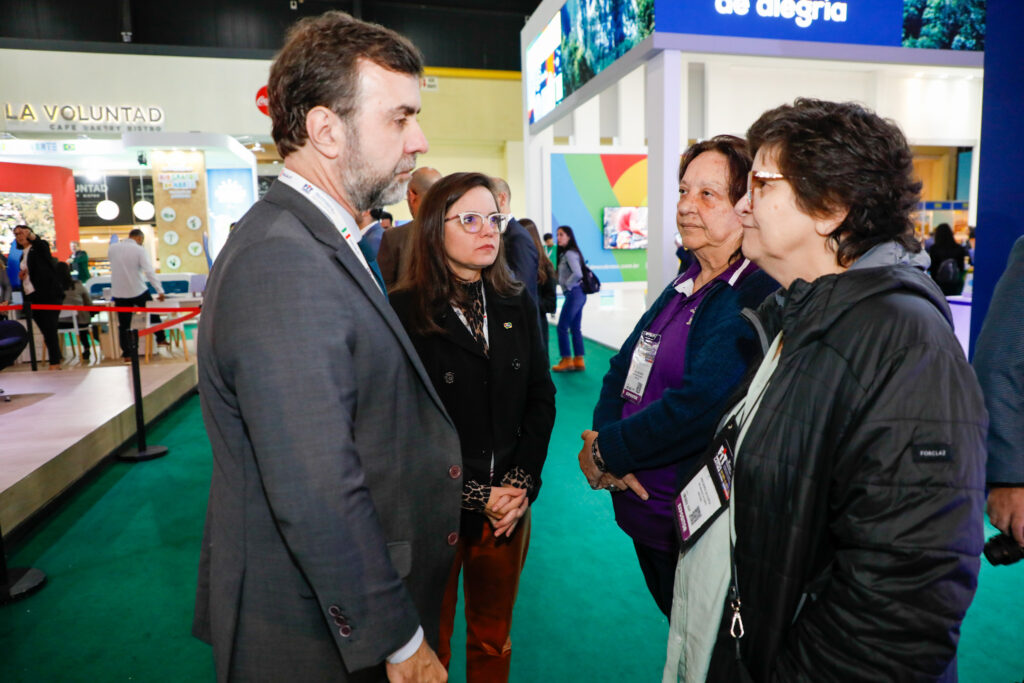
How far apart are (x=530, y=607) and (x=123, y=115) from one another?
58.2ft

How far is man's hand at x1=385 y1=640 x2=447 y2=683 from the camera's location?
1043 mm

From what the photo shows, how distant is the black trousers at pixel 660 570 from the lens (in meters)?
1.73

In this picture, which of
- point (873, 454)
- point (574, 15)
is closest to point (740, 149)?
point (873, 454)

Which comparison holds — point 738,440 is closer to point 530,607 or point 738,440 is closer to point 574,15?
point 530,607

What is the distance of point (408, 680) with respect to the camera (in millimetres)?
1048

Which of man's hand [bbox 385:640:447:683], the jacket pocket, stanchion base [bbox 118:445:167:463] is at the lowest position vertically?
stanchion base [bbox 118:445:167:463]

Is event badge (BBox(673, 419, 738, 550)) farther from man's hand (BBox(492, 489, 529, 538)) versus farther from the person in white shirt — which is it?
the person in white shirt

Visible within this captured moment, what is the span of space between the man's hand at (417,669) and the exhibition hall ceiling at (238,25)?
19253 mm

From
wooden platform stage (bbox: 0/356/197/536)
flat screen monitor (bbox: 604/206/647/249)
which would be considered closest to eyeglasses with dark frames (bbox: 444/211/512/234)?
wooden platform stage (bbox: 0/356/197/536)

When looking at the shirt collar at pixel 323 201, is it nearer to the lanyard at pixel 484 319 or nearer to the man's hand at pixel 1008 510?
the lanyard at pixel 484 319

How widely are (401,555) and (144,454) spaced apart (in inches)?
174

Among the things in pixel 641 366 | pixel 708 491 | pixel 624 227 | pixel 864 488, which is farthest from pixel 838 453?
pixel 624 227

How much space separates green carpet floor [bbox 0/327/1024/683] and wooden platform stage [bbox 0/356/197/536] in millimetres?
222

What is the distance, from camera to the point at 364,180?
3.67ft
